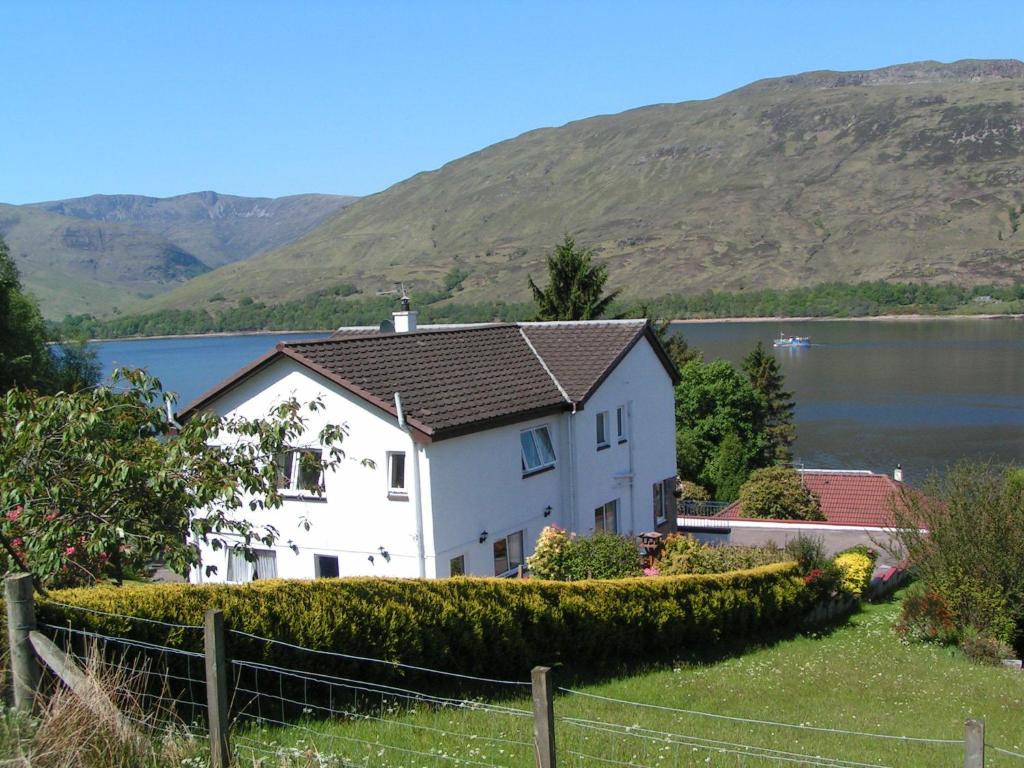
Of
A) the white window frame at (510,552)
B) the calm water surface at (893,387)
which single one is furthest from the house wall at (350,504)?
the calm water surface at (893,387)

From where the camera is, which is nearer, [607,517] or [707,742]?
[707,742]

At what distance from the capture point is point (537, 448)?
2533cm

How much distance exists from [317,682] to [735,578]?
10.7 meters

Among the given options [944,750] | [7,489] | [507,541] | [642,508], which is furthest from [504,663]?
[642,508]

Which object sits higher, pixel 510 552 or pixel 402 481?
pixel 402 481

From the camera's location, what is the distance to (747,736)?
12.1 metres

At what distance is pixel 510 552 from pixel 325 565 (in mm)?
4394

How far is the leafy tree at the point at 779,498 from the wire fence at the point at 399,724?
27.0m

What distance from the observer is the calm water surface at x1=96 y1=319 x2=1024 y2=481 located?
249 ft

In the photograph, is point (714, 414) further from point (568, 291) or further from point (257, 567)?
point (257, 567)

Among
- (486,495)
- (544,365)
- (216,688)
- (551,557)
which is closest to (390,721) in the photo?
(216,688)

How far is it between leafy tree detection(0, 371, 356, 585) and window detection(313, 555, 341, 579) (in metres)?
9.64

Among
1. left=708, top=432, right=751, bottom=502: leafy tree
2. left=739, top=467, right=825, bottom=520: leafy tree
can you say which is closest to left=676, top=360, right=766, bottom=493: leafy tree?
left=708, top=432, right=751, bottom=502: leafy tree

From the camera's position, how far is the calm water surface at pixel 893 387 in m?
75.9
